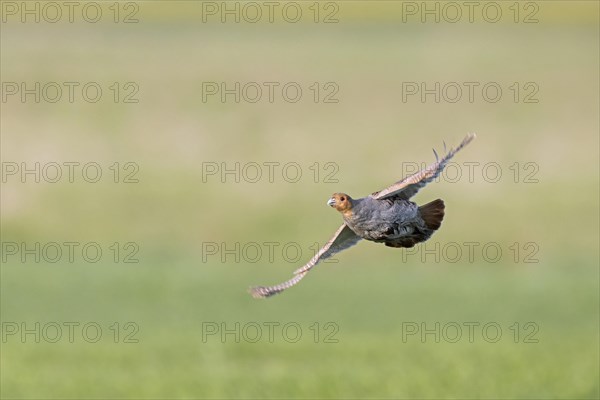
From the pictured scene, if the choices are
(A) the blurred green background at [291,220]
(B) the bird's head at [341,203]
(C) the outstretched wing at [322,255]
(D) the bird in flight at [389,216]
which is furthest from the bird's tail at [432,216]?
(A) the blurred green background at [291,220]

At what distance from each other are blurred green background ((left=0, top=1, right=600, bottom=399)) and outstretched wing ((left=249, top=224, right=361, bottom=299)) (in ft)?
44.6

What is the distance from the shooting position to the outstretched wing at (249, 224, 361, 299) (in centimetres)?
889

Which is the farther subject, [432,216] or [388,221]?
[432,216]

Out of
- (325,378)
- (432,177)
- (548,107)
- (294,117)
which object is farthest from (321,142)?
(432,177)

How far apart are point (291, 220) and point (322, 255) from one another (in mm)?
25972

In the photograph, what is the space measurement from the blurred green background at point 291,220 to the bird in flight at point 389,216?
14.0m

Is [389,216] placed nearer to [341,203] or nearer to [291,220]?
[341,203]

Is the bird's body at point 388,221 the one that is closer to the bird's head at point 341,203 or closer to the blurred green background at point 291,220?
the bird's head at point 341,203

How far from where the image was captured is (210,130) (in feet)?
133

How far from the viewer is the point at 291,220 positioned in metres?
35.1

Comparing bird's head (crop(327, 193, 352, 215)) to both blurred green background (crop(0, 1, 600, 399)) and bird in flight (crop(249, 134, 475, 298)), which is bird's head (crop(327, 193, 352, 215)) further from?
blurred green background (crop(0, 1, 600, 399))

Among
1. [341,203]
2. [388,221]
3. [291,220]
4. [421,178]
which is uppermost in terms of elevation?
[291,220]

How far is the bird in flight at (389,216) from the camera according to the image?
8.89 m

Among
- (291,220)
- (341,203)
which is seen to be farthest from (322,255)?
(291,220)
